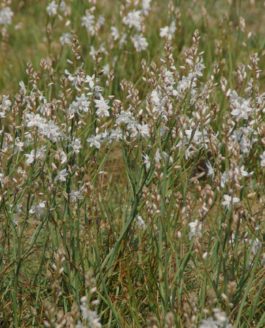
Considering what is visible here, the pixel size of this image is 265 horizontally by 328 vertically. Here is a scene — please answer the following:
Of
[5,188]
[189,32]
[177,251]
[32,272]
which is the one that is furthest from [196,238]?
[189,32]

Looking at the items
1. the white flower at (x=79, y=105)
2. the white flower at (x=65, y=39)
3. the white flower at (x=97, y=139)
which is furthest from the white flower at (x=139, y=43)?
the white flower at (x=79, y=105)

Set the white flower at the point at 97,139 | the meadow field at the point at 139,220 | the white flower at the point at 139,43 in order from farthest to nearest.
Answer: the white flower at the point at 139,43
the white flower at the point at 97,139
the meadow field at the point at 139,220

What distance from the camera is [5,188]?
3127 mm

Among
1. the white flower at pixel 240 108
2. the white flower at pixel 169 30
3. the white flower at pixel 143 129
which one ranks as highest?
the white flower at pixel 169 30

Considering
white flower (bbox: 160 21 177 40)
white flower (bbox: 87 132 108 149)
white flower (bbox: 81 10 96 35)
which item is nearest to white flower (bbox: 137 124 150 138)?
white flower (bbox: 87 132 108 149)

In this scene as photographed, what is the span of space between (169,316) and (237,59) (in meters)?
3.60

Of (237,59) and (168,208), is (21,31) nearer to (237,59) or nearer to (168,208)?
(237,59)

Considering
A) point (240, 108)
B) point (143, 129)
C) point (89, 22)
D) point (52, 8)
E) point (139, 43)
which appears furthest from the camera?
point (89, 22)

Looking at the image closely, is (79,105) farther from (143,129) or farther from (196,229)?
(196,229)

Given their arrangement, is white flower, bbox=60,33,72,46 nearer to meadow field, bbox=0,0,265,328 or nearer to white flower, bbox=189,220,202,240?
meadow field, bbox=0,0,265,328

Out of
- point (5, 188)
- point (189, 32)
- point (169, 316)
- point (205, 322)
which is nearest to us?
point (169, 316)

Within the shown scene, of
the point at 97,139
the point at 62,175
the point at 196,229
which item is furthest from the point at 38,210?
the point at 196,229

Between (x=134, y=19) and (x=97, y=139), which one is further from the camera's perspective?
(x=134, y=19)

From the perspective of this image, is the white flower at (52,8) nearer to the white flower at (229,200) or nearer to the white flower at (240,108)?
the white flower at (240,108)
